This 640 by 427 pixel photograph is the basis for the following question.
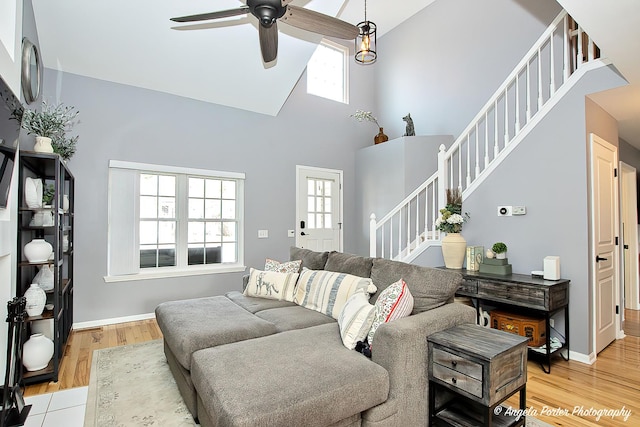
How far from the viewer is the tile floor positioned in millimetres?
2188

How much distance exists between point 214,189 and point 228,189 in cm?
21

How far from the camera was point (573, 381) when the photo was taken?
270 cm

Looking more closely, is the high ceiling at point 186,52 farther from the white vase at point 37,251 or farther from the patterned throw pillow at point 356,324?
the patterned throw pillow at point 356,324

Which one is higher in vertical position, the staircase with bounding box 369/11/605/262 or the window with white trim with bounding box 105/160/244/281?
the staircase with bounding box 369/11/605/262

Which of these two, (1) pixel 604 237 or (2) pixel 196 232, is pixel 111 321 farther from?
(1) pixel 604 237

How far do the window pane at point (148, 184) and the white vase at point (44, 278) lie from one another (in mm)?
1686

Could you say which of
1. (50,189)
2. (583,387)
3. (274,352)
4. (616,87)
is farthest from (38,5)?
(583,387)

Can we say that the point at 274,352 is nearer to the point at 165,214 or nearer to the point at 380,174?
the point at 165,214

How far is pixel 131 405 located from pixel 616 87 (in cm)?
464

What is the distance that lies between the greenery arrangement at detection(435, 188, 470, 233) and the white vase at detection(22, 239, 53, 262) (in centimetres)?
380

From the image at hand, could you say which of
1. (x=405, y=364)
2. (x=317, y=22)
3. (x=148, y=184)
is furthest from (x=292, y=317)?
(x=148, y=184)

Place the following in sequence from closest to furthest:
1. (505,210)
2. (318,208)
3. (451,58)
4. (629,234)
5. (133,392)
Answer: (133,392) < (505,210) < (629,234) < (451,58) < (318,208)

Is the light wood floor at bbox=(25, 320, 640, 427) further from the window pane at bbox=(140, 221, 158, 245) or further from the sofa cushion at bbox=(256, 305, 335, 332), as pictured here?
the sofa cushion at bbox=(256, 305, 335, 332)

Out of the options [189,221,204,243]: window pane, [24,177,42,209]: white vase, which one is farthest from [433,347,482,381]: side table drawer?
[189,221,204,243]: window pane
